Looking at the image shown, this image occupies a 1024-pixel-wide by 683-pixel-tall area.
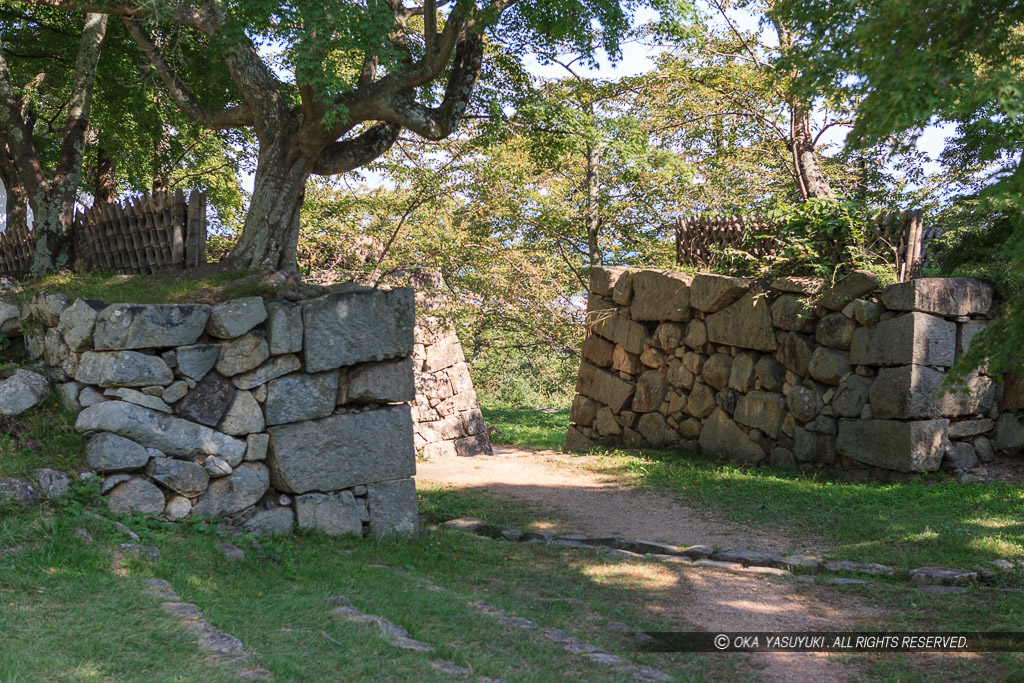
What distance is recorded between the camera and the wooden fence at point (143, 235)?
661 centimetres

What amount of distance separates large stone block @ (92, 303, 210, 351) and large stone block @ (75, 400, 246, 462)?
0.44 m

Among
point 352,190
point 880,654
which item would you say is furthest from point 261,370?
point 352,190

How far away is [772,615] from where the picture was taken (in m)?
4.72

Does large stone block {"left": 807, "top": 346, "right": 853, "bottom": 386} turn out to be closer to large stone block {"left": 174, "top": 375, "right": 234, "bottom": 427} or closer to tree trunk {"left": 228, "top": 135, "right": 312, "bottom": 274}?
tree trunk {"left": 228, "top": 135, "right": 312, "bottom": 274}

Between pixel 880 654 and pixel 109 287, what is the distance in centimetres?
612

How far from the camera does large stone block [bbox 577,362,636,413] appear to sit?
11.3 m

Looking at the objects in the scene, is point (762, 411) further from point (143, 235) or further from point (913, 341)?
point (143, 235)

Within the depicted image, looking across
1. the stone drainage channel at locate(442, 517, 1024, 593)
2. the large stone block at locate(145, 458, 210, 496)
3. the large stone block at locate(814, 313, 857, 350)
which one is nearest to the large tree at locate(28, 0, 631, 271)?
the large stone block at locate(145, 458, 210, 496)

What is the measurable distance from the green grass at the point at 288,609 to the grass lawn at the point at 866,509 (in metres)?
2.31

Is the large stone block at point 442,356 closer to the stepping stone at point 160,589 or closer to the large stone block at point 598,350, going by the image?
the large stone block at point 598,350

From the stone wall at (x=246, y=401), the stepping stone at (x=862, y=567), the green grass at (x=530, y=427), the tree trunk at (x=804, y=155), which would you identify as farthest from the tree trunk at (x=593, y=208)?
the stepping stone at (x=862, y=567)

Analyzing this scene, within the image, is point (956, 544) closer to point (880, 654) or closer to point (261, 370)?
point (880, 654)

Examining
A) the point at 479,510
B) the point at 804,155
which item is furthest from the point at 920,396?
the point at 804,155

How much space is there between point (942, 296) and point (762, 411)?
2492 mm
